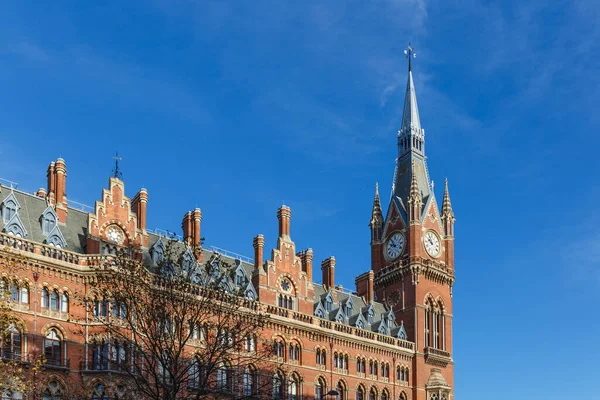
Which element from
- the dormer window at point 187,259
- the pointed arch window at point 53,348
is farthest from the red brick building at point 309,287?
the dormer window at point 187,259

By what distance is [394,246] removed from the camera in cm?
9319

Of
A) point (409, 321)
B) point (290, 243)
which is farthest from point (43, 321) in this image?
point (409, 321)

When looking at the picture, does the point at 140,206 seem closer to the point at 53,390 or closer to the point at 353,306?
the point at 53,390

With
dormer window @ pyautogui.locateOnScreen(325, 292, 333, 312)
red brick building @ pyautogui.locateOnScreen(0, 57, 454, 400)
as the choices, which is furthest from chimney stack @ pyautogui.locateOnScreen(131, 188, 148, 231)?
dormer window @ pyautogui.locateOnScreen(325, 292, 333, 312)

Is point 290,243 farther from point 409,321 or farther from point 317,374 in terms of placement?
point 409,321

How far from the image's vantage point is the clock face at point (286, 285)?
77.6 metres

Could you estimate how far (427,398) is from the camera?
281 feet

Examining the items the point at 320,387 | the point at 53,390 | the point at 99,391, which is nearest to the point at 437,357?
the point at 320,387

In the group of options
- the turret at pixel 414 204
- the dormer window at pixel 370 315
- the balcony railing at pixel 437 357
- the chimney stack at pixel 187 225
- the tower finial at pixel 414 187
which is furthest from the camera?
the tower finial at pixel 414 187

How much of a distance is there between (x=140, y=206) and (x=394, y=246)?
33.3 meters

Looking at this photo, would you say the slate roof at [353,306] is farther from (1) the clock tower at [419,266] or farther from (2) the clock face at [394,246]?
(2) the clock face at [394,246]

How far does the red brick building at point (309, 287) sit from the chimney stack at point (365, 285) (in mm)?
120

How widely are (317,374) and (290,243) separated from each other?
12.0 metres

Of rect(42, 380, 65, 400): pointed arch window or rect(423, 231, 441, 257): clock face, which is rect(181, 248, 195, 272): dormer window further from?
rect(423, 231, 441, 257): clock face
